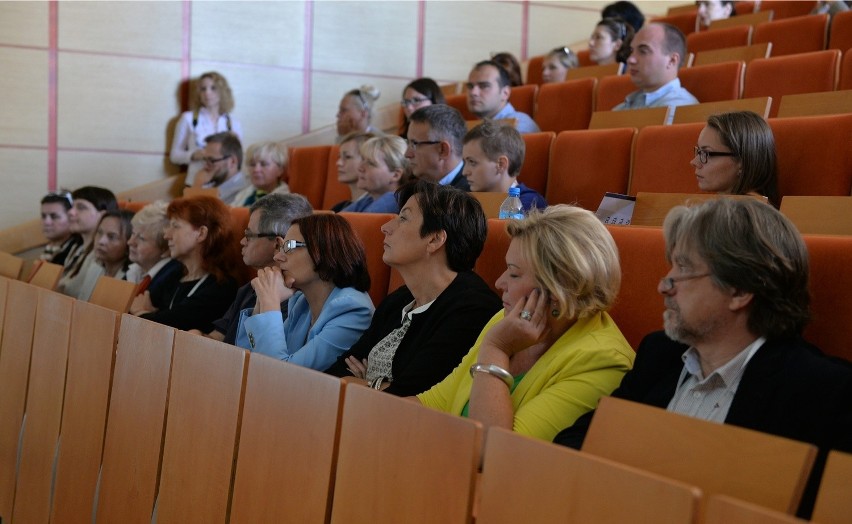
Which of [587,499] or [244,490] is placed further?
[244,490]

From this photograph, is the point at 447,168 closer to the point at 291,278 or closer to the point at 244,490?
the point at 291,278

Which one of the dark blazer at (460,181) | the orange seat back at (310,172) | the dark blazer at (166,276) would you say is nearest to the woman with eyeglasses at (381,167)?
the dark blazer at (460,181)

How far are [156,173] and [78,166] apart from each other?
40 centimetres

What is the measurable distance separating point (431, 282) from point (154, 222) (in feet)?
5.16

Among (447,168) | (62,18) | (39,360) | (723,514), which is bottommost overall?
(39,360)

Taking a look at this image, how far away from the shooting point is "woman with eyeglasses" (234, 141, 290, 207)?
399cm

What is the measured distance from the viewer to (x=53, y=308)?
216 centimetres

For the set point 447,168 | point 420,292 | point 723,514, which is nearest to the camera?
point 723,514

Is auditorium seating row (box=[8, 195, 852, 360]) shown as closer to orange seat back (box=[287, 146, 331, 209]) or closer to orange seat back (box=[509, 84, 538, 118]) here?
orange seat back (box=[287, 146, 331, 209])

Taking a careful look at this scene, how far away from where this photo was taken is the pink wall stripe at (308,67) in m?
5.34

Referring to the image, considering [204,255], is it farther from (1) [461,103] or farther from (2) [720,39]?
(2) [720,39]

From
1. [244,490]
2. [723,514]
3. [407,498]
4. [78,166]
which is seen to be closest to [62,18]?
[78,166]

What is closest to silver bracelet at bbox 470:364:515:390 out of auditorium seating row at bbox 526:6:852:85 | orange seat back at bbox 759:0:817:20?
auditorium seating row at bbox 526:6:852:85

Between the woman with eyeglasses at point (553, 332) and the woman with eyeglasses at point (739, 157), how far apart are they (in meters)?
0.66
